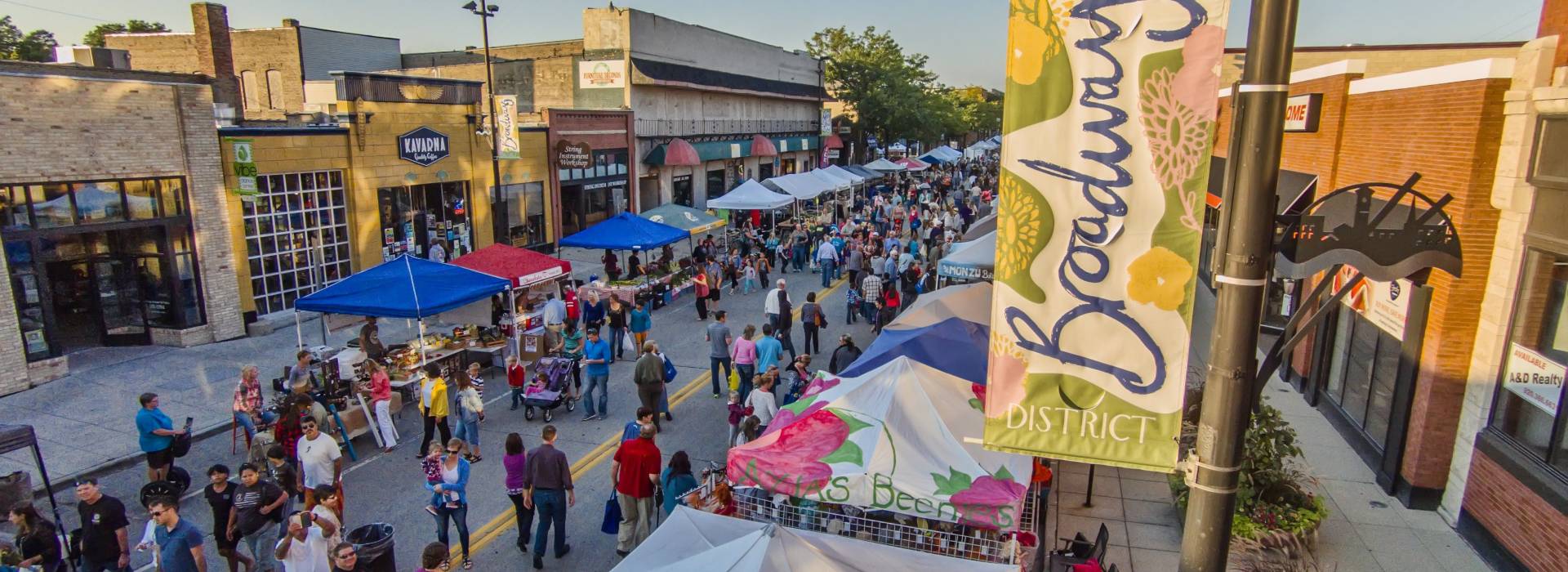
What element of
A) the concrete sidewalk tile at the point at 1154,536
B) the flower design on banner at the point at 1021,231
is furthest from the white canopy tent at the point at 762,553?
the concrete sidewalk tile at the point at 1154,536

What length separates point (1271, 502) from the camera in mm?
8344

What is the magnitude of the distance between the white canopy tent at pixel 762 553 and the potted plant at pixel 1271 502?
3.50m

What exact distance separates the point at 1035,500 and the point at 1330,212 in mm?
5596

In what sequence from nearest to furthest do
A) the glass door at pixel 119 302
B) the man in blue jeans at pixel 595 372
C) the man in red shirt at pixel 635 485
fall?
1. the man in red shirt at pixel 635 485
2. the man in blue jeans at pixel 595 372
3. the glass door at pixel 119 302

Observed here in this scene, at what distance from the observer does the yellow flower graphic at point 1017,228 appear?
3.93 meters

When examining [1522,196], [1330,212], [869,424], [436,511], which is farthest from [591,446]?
[1522,196]

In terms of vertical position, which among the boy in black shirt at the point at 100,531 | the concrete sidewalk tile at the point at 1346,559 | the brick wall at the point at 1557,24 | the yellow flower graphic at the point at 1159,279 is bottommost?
the concrete sidewalk tile at the point at 1346,559

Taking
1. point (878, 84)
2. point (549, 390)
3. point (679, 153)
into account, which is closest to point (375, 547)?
point (549, 390)

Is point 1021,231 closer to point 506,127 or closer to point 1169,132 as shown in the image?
point 1169,132

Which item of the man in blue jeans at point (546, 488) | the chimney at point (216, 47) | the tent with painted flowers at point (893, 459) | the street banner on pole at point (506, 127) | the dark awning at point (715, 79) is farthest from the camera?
the dark awning at point (715, 79)

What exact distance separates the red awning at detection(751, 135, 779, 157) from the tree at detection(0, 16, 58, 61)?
44749 millimetres

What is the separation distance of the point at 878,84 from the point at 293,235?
4133 centimetres

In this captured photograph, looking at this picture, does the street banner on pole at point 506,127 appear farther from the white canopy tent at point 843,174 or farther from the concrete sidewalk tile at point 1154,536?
the concrete sidewalk tile at point 1154,536

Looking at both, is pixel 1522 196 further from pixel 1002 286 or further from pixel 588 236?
pixel 588 236
